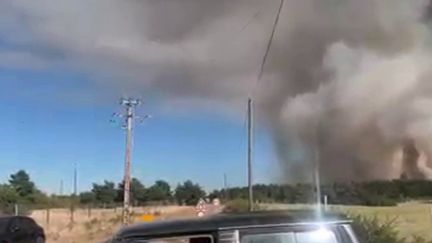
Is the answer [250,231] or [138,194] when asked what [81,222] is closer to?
[138,194]

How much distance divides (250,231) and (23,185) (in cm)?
7716

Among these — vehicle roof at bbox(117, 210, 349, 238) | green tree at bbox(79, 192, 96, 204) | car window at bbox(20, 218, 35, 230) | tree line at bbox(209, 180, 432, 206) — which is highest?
green tree at bbox(79, 192, 96, 204)

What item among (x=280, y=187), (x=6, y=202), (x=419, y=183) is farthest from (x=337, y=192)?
(x=6, y=202)

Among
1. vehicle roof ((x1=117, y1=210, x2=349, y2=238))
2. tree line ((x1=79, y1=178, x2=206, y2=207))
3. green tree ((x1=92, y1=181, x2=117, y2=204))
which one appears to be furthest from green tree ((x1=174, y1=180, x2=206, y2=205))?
vehicle roof ((x1=117, y1=210, x2=349, y2=238))

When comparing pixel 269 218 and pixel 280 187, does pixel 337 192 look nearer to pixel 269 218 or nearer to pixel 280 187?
pixel 280 187

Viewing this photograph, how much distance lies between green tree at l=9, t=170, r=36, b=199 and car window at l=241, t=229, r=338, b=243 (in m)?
72.0

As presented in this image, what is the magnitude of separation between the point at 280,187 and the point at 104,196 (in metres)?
46.8

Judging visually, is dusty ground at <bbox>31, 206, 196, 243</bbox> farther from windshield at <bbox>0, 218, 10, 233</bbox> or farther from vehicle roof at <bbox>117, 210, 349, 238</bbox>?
vehicle roof at <bbox>117, 210, 349, 238</bbox>

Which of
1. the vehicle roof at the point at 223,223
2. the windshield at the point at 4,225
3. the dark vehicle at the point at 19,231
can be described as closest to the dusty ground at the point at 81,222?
the dark vehicle at the point at 19,231

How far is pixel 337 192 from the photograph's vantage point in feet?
99.1

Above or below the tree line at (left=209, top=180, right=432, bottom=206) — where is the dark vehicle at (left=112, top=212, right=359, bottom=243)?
below

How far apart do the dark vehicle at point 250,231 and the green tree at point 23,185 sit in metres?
71.7

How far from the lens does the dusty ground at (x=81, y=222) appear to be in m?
47.9

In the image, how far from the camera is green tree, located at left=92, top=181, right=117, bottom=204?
241 ft
